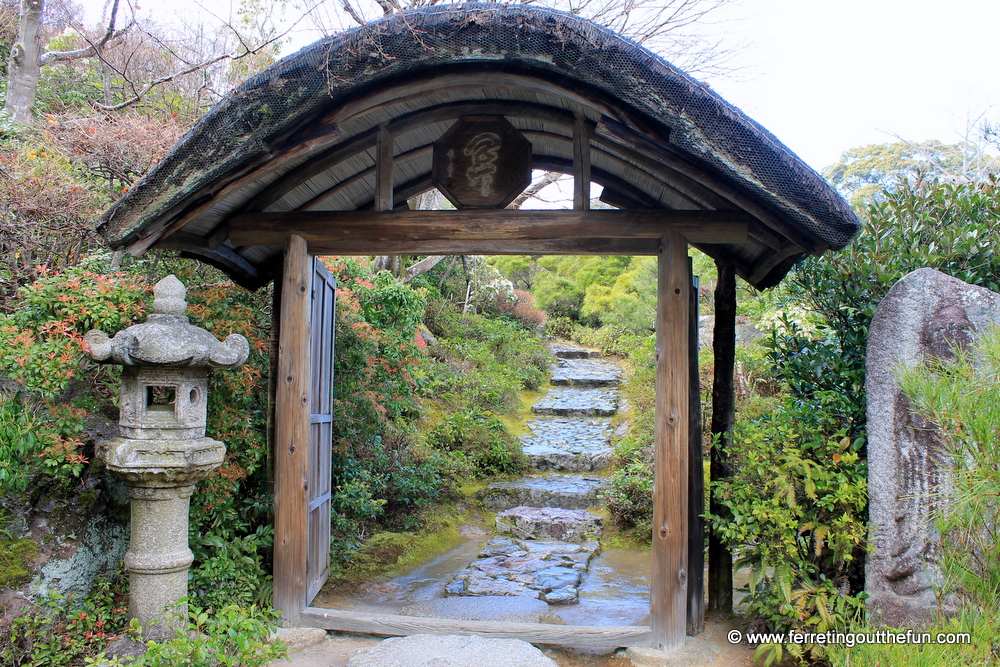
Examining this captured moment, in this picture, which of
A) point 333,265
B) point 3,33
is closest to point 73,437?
point 333,265

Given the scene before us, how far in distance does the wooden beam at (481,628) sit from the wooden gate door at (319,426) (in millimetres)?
255


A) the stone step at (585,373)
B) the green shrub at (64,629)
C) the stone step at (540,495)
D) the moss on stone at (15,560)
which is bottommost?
the stone step at (540,495)

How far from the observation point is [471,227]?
429 centimetres

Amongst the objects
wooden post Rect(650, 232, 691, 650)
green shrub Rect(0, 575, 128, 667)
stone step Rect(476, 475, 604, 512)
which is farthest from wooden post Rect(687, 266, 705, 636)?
stone step Rect(476, 475, 604, 512)

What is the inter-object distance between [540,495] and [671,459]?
4666 mm

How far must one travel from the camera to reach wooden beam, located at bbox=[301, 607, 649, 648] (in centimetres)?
412

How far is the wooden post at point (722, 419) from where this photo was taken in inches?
188

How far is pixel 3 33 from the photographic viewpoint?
10.4 metres

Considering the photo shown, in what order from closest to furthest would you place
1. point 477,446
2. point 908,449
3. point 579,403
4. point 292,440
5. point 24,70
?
point 908,449
point 292,440
point 24,70
point 477,446
point 579,403

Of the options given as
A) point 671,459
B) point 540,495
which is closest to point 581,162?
point 671,459

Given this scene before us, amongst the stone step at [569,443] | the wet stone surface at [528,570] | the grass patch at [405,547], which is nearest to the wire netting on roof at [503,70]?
the wet stone surface at [528,570]

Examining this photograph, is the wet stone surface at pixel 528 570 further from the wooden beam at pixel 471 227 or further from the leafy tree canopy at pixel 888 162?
the leafy tree canopy at pixel 888 162

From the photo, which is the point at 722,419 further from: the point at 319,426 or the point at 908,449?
the point at 319,426

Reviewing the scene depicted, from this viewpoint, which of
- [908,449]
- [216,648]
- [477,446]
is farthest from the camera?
[477,446]
